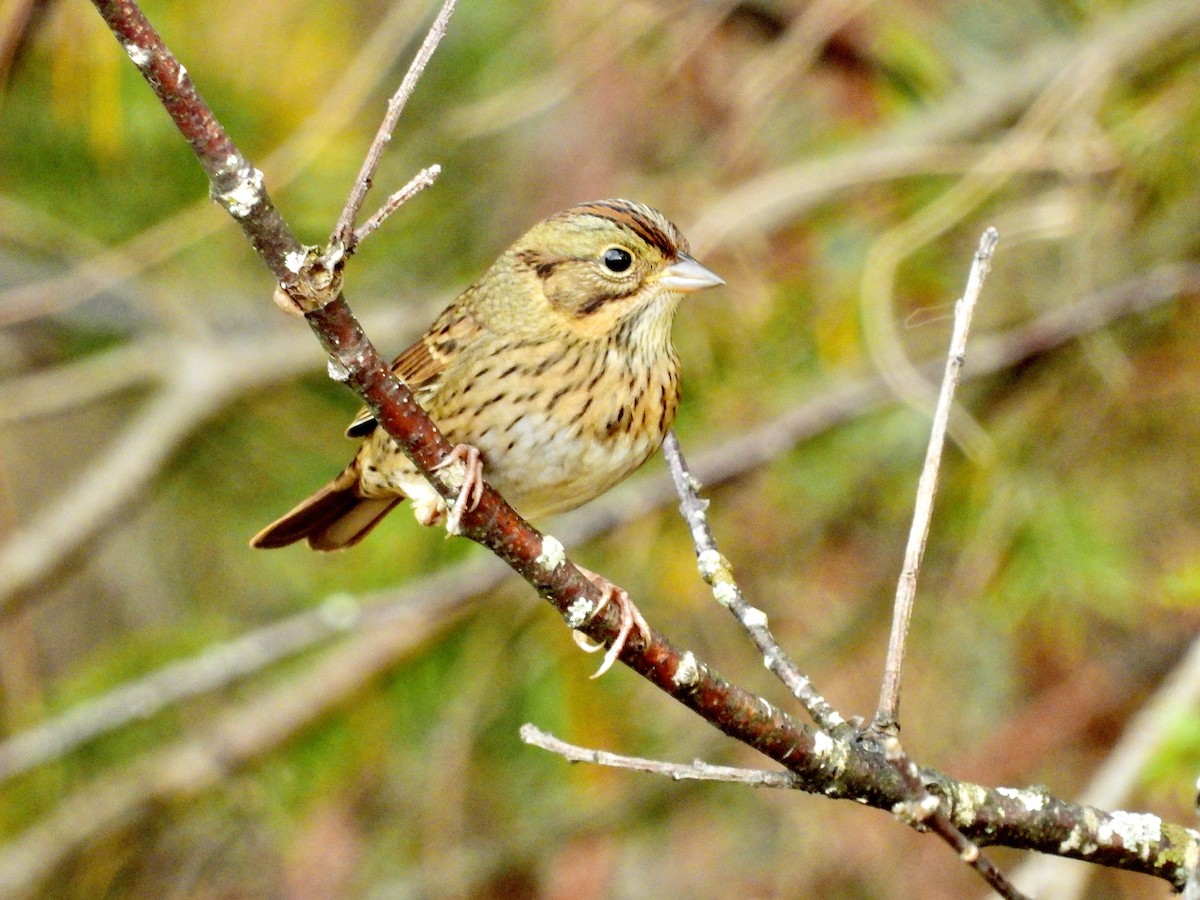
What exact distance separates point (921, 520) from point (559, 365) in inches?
35.2

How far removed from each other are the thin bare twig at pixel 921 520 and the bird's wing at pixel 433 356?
1004mm

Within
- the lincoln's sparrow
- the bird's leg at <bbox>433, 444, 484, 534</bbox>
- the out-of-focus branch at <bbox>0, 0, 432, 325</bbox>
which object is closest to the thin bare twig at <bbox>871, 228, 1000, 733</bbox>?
the bird's leg at <bbox>433, 444, 484, 534</bbox>

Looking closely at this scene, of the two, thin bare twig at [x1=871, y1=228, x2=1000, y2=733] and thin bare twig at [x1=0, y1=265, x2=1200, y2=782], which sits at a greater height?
thin bare twig at [x1=0, y1=265, x2=1200, y2=782]

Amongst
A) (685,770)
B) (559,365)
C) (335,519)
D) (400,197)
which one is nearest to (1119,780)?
(559,365)

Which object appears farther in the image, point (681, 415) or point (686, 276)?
point (681, 415)

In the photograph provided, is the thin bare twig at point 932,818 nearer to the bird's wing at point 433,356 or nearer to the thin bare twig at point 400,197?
the thin bare twig at point 400,197

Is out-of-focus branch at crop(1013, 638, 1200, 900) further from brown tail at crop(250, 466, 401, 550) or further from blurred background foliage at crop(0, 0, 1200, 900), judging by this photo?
brown tail at crop(250, 466, 401, 550)

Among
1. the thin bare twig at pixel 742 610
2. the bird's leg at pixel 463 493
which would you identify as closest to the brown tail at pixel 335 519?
the thin bare twig at pixel 742 610

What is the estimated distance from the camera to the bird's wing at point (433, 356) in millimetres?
2455

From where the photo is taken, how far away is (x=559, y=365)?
93.0 inches

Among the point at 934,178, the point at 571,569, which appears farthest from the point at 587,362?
the point at 934,178

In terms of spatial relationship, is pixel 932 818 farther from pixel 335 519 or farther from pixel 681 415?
pixel 681 415

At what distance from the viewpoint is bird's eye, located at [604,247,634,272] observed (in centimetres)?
245

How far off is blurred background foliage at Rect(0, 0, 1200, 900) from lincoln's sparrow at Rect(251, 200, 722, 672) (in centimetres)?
63
